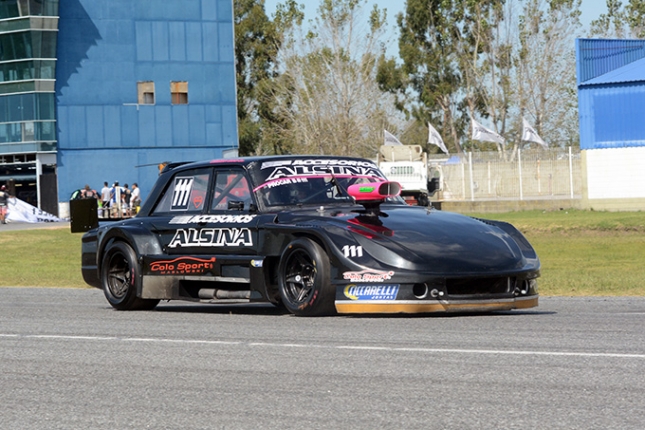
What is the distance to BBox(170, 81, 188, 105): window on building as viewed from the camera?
6350 cm

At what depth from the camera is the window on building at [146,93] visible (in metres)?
62.6

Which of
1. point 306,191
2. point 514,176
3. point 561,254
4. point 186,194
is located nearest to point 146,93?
point 514,176

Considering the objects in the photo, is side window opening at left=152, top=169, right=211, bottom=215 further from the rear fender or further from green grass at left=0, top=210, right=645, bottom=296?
green grass at left=0, top=210, right=645, bottom=296

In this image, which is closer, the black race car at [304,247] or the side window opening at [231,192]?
the black race car at [304,247]

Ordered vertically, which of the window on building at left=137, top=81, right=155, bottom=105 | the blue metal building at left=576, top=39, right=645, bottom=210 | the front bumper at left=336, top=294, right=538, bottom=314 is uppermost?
the window on building at left=137, top=81, right=155, bottom=105

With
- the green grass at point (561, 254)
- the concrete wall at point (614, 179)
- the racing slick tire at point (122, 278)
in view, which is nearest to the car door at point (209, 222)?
the racing slick tire at point (122, 278)

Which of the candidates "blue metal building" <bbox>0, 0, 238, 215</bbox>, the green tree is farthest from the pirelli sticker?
the green tree

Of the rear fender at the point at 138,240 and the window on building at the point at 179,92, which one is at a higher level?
the window on building at the point at 179,92

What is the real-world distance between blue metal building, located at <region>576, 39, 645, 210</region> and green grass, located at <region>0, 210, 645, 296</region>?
1.65 meters

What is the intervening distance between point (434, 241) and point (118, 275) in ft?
12.2

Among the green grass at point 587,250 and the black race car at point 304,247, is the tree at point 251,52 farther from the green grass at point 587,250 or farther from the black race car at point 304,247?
the black race car at point 304,247

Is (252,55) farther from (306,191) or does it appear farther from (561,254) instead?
(306,191)

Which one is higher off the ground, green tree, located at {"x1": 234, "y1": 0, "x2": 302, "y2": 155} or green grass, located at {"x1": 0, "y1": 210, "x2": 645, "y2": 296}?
green tree, located at {"x1": 234, "y1": 0, "x2": 302, "y2": 155}

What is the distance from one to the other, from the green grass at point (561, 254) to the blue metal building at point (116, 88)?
72.5 feet
